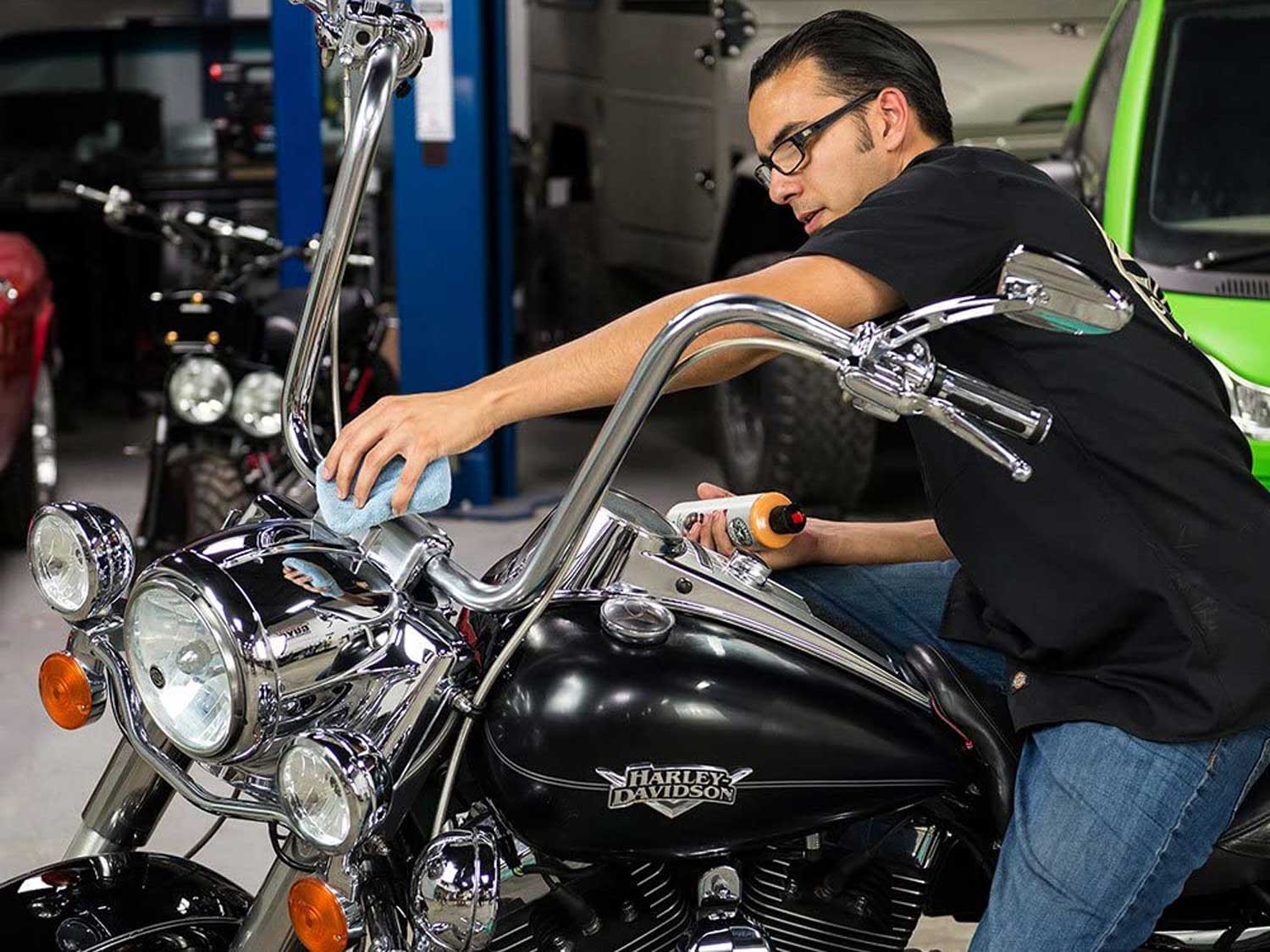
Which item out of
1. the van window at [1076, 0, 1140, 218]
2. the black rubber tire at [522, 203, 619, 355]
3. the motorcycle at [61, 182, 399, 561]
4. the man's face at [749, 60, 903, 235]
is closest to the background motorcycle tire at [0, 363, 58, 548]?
the motorcycle at [61, 182, 399, 561]

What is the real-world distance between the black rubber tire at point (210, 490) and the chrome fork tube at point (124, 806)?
298 centimetres

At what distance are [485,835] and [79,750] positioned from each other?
2617mm

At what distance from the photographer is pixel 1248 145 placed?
4.48m

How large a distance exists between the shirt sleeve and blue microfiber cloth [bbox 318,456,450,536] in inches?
18.7

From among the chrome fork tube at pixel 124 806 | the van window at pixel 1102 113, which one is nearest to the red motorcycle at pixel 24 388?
the van window at pixel 1102 113

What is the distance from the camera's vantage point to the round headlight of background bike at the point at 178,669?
157 centimetres

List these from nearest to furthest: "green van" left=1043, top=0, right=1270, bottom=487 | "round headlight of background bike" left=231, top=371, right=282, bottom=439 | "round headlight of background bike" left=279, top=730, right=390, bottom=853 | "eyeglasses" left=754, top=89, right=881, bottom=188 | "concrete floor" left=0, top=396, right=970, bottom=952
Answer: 1. "round headlight of background bike" left=279, top=730, right=390, bottom=853
2. "eyeglasses" left=754, top=89, right=881, bottom=188
3. "concrete floor" left=0, top=396, right=970, bottom=952
4. "green van" left=1043, top=0, right=1270, bottom=487
5. "round headlight of background bike" left=231, top=371, right=282, bottom=439

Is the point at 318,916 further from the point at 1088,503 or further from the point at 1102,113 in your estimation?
the point at 1102,113

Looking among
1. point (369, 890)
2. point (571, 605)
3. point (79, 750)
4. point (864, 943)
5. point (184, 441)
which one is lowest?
point (79, 750)

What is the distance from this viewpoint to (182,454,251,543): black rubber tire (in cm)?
486

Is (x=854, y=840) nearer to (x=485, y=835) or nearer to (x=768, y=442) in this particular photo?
(x=485, y=835)

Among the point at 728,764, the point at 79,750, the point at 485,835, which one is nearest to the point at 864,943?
the point at 728,764

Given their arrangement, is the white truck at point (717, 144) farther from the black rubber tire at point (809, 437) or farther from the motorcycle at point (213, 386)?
the motorcycle at point (213, 386)

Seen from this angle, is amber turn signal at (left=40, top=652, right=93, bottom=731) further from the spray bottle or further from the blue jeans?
the blue jeans
